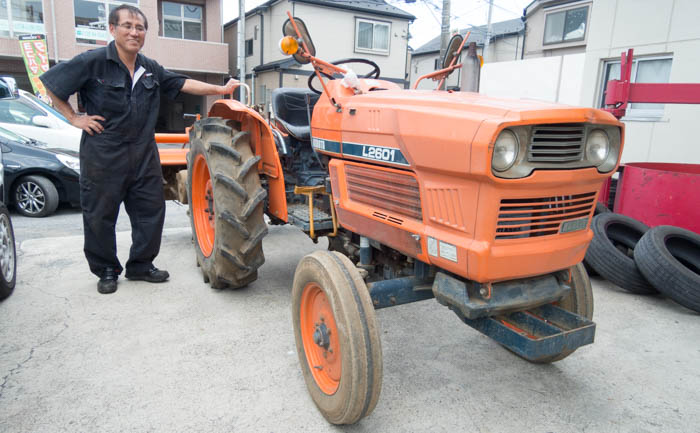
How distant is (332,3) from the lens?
19.2 meters

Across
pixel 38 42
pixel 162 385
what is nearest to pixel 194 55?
pixel 38 42

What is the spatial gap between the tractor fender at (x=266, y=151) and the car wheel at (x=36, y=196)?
3864 mm

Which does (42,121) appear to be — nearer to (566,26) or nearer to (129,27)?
(129,27)

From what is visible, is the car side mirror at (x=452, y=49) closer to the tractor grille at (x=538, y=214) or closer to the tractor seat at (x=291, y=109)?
the tractor seat at (x=291, y=109)

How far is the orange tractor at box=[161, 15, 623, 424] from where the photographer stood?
1.86 meters

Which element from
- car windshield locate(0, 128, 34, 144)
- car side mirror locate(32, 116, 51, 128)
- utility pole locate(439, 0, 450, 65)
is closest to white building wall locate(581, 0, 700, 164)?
utility pole locate(439, 0, 450, 65)

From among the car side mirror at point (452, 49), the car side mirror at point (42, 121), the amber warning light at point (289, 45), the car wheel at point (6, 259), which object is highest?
the car side mirror at point (452, 49)

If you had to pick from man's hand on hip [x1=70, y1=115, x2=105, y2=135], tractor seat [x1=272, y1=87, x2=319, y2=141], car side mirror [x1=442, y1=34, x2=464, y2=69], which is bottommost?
man's hand on hip [x1=70, y1=115, x2=105, y2=135]

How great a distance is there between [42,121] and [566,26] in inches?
744

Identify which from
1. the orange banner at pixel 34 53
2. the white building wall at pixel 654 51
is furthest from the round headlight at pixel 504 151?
the orange banner at pixel 34 53

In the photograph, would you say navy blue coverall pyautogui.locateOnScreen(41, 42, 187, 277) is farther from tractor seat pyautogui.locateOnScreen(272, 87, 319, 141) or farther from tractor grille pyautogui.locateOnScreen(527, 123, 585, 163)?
tractor grille pyautogui.locateOnScreen(527, 123, 585, 163)

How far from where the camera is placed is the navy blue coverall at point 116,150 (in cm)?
343

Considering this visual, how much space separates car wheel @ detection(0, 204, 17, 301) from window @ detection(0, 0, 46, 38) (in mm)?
17027

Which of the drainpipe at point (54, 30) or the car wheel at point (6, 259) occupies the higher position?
the drainpipe at point (54, 30)
